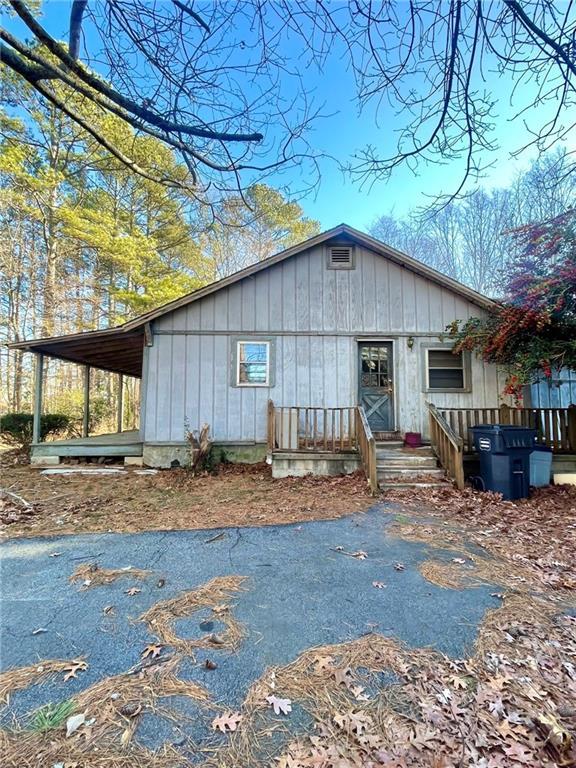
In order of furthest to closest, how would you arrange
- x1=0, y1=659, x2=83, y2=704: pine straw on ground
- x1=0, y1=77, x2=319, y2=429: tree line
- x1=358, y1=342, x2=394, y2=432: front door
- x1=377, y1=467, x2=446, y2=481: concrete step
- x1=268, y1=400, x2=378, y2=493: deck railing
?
x1=0, y1=77, x2=319, y2=429: tree line, x1=358, y1=342, x2=394, y2=432: front door, x1=268, y1=400, x2=378, y2=493: deck railing, x1=377, y1=467, x2=446, y2=481: concrete step, x1=0, y1=659, x2=83, y2=704: pine straw on ground

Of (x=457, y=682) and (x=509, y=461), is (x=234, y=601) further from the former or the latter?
(x=509, y=461)

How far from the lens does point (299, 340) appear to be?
27.2 ft

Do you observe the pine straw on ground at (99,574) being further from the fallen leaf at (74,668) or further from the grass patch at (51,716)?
the grass patch at (51,716)

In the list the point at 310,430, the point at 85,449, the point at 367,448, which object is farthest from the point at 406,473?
the point at 85,449

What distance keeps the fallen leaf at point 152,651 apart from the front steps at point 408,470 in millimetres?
4579

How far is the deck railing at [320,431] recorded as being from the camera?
6839mm

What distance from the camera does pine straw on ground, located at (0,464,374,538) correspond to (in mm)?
4469

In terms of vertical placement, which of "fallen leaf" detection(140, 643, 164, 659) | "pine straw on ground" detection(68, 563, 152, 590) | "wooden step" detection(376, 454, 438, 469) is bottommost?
"pine straw on ground" detection(68, 563, 152, 590)

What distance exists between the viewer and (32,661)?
6.63 feet

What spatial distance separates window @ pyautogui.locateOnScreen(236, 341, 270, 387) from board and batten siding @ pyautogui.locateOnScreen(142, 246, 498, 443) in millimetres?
224

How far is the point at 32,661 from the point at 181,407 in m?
6.21

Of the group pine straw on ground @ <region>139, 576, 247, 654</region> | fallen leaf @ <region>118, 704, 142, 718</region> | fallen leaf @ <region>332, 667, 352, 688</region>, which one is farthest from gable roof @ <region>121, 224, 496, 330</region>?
fallen leaf @ <region>332, 667, 352, 688</region>

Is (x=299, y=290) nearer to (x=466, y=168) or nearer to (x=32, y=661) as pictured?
(x=466, y=168)

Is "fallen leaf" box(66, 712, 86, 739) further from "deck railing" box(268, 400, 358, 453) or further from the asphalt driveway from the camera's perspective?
"deck railing" box(268, 400, 358, 453)
